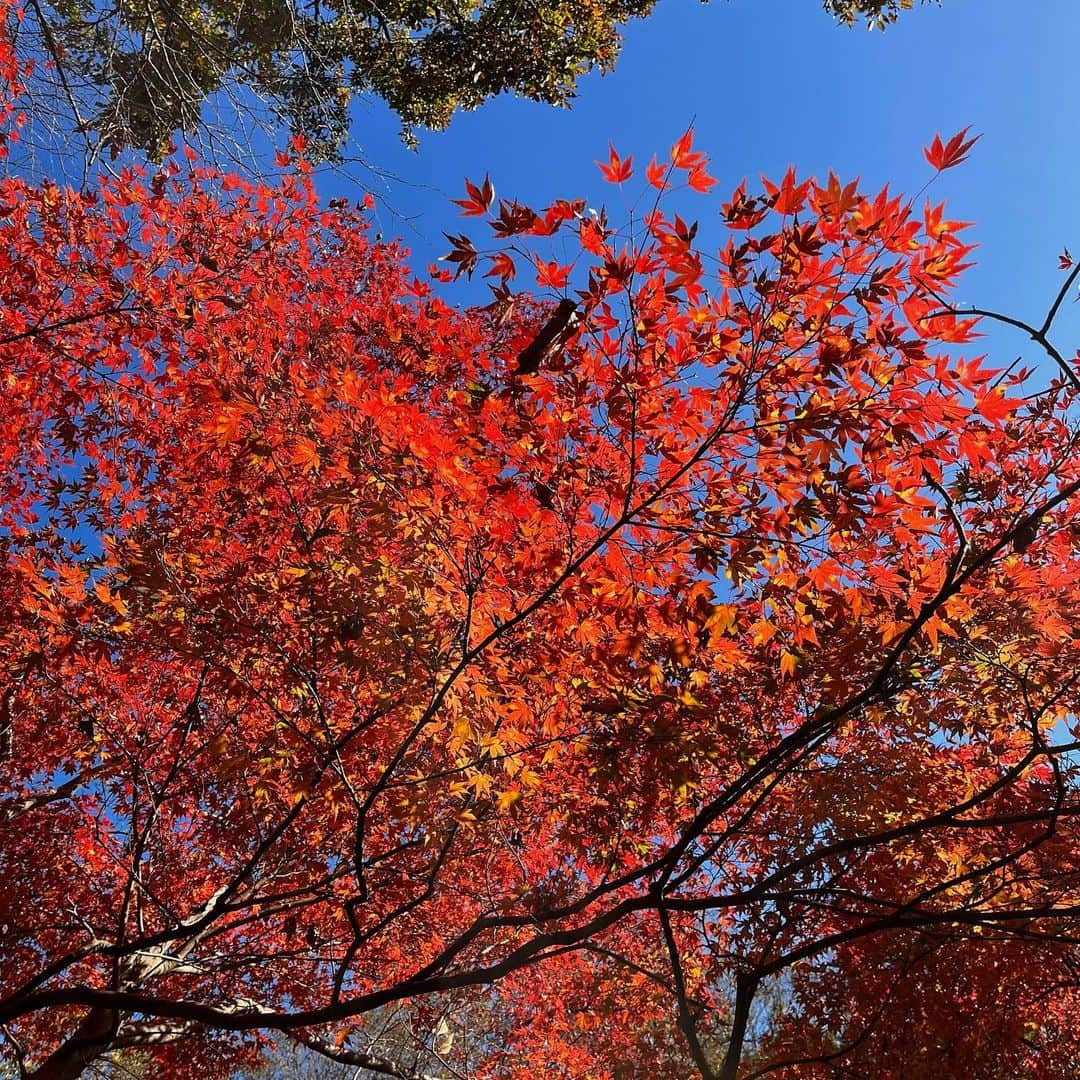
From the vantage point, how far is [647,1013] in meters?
10.3

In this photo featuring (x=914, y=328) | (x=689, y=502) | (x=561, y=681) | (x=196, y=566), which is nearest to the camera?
(x=914, y=328)

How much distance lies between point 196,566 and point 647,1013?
29.3 feet

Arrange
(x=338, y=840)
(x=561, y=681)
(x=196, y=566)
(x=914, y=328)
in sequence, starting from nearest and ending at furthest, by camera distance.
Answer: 1. (x=914, y=328)
2. (x=561, y=681)
3. (x=196, y=566)
4. (x=338, y=840)

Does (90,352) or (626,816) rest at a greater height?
(90,352)

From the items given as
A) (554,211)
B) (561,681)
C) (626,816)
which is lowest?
(626,816)

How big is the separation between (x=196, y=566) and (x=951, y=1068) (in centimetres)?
804

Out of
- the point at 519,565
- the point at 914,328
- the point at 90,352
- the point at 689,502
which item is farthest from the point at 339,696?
the point at 914,328

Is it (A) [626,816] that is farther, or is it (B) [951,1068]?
(B) [951,1068]

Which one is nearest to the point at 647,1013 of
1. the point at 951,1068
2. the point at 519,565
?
the point at 951,1068

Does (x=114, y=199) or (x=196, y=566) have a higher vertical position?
(x=114, y=199)

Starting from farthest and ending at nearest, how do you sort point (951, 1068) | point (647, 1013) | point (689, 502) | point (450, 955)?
point (647, 1013), point (951, 1068), point (689, 502), point (450, 955)

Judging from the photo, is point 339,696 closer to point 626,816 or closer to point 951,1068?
point 626,816

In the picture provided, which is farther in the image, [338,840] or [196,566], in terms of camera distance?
[338,840]

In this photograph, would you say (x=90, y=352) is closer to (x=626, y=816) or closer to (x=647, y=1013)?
(x=626, y=816)
